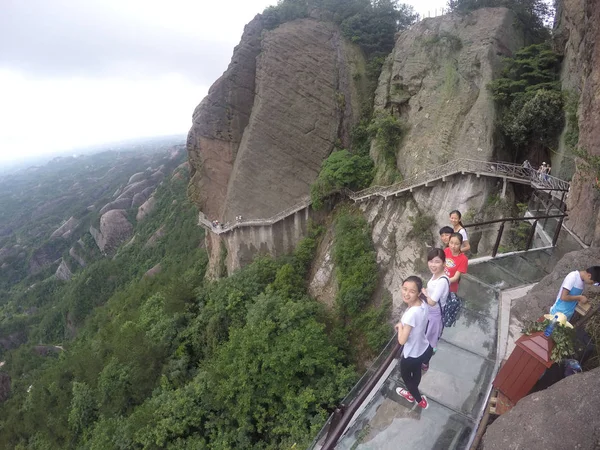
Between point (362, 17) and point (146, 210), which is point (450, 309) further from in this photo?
point (146, 210)

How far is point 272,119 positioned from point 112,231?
201 ft

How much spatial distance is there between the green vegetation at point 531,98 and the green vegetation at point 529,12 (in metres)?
2.82

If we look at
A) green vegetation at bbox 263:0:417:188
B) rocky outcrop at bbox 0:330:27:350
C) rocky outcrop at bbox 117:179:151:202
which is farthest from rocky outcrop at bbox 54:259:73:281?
green vegetation at bbox 263:0:417:188

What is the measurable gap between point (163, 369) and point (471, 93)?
19.4 m

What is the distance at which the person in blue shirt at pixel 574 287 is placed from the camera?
13.6 feet

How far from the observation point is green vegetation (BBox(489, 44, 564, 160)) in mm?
13008

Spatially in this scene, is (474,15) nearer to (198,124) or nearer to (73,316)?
(198,124)

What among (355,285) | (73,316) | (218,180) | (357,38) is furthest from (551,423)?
(73,316)

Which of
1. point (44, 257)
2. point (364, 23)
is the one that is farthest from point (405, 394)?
point (44, 257)

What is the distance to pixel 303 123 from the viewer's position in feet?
70.2

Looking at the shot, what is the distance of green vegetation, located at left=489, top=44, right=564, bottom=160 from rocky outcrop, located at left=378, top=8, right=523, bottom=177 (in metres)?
0.57

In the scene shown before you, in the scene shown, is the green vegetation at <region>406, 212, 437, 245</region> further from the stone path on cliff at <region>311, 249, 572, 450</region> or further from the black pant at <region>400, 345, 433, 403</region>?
the black pant at <region>400, 345, 433, 403</region>

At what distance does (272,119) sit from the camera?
21.1 meters

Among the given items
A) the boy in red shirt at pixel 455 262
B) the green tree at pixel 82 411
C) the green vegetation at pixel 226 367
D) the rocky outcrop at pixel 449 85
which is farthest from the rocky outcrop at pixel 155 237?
the boy in red shirt at pixel 455 262
